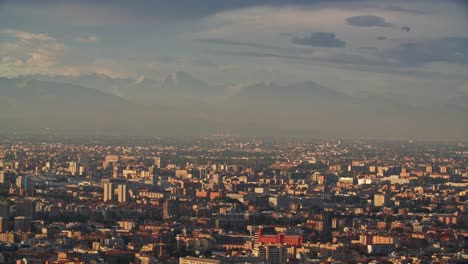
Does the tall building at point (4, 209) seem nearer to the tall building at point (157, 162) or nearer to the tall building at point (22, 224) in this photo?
the tall building at point (22, 224)

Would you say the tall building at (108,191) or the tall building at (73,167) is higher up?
the tall building at (73,167)

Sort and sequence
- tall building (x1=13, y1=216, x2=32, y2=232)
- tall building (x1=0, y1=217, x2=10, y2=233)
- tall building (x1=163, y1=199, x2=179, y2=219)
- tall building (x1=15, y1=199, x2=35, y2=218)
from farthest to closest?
tall building (x1=163, y1=199, x2=179, y2=219), tall building (x1=15, y1=199, x2=35, y2=218), tall building (x1=13, y1=216, x2=32, y2=232), tall building (x1=0, y1=217, x2=10, y2=233)

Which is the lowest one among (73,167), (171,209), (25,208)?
(171,209)

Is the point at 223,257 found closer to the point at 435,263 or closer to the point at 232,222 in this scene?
the point at 435,263

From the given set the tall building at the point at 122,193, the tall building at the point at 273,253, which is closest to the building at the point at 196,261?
the tall building at the point at 273,253

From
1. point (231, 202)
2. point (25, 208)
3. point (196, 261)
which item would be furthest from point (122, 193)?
point (196, 261)

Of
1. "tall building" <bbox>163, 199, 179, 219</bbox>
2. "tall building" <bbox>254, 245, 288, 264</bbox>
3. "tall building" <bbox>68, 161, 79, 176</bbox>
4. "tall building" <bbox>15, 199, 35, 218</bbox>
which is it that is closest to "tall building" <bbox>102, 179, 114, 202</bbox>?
"tall building" <bbox>163, 199, 179, 219</bbox>

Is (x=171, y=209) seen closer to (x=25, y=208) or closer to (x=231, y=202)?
(x=231, y=202)

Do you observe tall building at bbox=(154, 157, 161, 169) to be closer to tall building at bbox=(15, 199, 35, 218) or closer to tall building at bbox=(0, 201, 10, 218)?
tall building at bbox=(15, 199, 35, 218)

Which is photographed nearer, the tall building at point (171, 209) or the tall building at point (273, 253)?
the tall building at point (273, 253)
